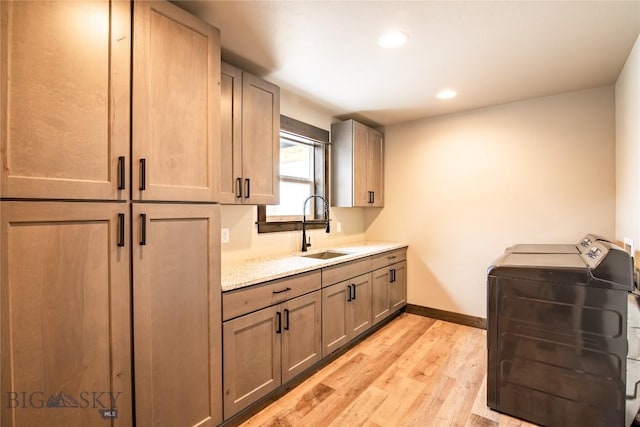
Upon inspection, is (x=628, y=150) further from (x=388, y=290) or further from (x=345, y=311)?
(x=345, y=311)

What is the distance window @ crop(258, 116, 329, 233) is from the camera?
2.87 metres

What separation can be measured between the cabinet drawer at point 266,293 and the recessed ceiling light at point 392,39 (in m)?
1.71

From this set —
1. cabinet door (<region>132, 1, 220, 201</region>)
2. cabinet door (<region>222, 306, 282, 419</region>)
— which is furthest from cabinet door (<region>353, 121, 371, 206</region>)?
cabinet door (<region>132, 1, 220, 201</region>)

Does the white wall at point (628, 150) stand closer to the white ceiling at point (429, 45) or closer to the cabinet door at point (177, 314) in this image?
the white ceiling at point (429, 45)

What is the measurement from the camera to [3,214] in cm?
100

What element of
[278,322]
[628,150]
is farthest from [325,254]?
[628,150]

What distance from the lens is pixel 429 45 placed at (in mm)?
1996

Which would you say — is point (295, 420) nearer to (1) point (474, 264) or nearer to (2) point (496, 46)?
(1) point (474, 264)

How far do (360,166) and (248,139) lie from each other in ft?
5.39

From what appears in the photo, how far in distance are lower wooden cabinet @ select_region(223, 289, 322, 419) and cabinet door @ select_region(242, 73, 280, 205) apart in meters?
0.84

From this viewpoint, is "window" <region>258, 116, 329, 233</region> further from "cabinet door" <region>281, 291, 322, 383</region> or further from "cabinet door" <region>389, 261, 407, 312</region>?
"cabinet door" <region>389, 261, 407, 312</region>

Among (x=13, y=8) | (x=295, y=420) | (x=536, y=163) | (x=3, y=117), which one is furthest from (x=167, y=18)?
(x=536, y=163)

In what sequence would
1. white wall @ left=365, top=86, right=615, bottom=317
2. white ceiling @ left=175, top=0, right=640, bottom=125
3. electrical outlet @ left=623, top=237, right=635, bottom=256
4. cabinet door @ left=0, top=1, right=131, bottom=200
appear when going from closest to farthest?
cabinet door @ left=0, top=1, right=131, bottom=200 → white ceiling @ left=175, top=0, right=640, bottom=125 → electrical outlet @ left=623, top=237, right=635, bottom=256 → white wall @ left=365, top=86, right=615, bottom=317

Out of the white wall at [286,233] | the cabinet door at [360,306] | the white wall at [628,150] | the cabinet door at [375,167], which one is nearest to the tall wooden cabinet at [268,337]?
the cabinet door at [360,306]
